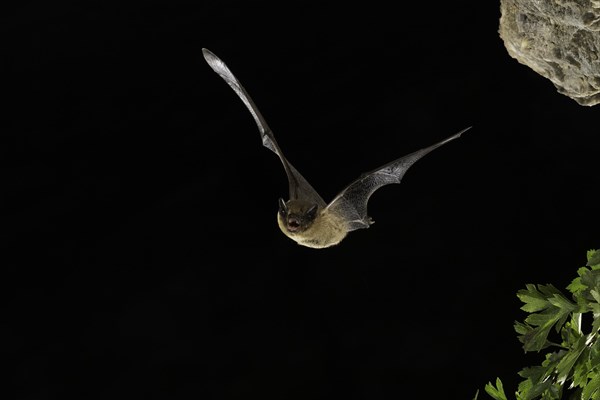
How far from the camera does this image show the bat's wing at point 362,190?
2.13 meters

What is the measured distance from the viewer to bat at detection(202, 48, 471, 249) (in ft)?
6.52

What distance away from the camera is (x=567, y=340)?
66.8 inches

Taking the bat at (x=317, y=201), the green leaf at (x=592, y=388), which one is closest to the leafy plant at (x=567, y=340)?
the green leaf at (x=592, y=388)

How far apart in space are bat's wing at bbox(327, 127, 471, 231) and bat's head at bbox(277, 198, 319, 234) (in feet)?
0.34

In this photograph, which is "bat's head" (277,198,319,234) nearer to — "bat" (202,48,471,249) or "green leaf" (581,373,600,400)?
"bat" (202,48,471,249)

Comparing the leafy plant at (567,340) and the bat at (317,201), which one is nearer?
the leafy plant at (567,340)

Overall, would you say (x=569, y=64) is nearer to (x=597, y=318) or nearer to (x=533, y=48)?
(x=533, y=48)

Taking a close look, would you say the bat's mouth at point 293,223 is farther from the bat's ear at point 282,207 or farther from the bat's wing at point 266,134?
the bat's wing at point 266,134

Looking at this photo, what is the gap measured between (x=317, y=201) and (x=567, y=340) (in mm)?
817

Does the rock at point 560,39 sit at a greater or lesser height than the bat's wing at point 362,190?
greater

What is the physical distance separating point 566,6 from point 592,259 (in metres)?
0.62

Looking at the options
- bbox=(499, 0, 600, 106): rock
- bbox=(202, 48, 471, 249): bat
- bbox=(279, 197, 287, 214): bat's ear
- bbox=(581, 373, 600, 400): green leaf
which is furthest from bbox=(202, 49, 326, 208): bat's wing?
bbox=(581, 373, 600, 400): green leaf

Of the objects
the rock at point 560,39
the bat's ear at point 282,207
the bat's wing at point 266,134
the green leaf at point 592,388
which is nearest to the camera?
the green leaf at point 592,388

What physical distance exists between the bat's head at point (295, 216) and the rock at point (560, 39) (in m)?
0.71
